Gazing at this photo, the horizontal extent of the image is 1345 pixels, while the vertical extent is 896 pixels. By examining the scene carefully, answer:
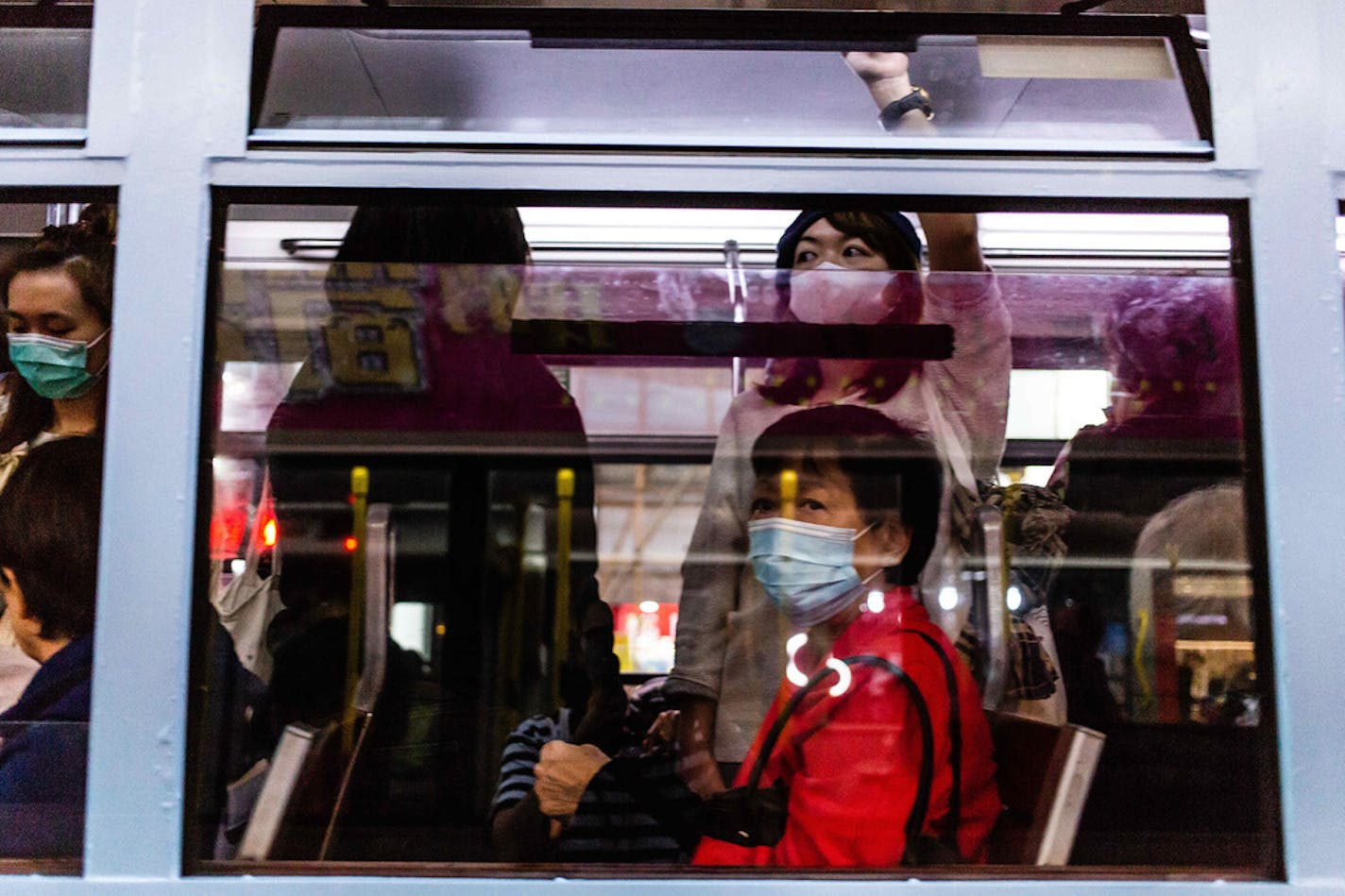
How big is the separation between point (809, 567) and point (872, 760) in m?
0.34

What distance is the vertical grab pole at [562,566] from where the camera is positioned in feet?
7.70

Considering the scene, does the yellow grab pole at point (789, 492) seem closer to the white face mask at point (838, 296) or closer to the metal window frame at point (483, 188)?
the white face mask at point (838, 296)

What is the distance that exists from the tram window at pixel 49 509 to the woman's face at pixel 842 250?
42.6 inches

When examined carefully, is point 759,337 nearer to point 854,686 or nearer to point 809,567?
point 809,567

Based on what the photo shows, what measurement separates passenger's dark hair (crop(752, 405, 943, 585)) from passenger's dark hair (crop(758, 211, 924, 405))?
0.05 meters

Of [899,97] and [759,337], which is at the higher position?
[899,97]

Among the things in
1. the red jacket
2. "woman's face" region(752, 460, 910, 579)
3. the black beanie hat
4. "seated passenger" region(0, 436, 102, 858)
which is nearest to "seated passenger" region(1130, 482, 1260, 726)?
the red jacket

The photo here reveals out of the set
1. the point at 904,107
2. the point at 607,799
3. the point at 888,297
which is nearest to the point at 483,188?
the point at 904,107

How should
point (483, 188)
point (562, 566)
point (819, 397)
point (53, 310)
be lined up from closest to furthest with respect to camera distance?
point (483, 188), point (53, 310), point (819, 397), point (562, 566)

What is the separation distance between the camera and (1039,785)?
1.76m

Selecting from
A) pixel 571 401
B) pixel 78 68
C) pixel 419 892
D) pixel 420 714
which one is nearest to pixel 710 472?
pixel 571 401

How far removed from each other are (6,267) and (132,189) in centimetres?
80

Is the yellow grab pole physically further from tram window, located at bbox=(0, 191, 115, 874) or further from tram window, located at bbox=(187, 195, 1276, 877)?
tram window, located at bbox=(0, 191, 115, 874)

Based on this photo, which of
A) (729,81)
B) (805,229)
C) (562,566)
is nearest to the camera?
(729,81)
